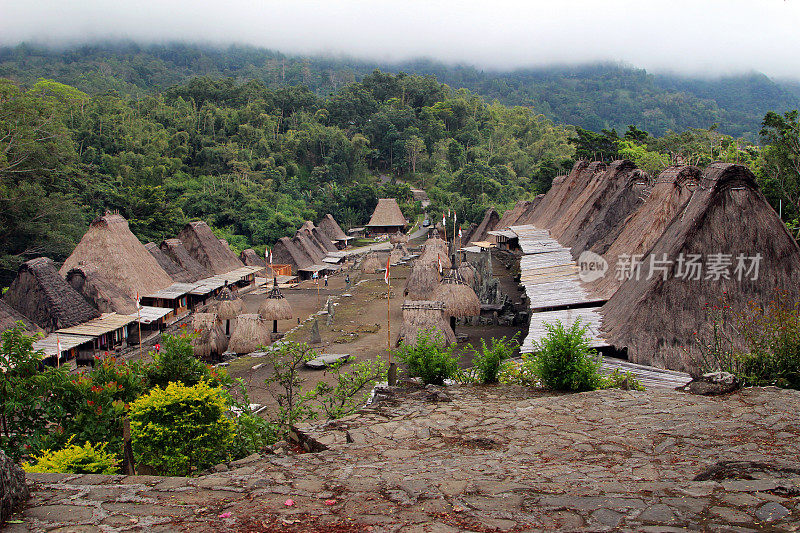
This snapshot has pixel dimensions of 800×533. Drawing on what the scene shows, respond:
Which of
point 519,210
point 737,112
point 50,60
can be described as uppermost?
point 50,60

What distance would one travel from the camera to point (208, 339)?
19062 millimetres

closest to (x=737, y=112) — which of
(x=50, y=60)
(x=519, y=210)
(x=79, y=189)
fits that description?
(x=519, y=210)

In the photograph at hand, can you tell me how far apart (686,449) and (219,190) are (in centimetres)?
4273

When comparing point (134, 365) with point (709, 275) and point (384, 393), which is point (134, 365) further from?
point (709, 275)

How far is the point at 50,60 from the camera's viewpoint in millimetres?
119250

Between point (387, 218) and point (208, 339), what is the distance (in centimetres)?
3166

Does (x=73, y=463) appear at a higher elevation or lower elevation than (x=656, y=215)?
lower

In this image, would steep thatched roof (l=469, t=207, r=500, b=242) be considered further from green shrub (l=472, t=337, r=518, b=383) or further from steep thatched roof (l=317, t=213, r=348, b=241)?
green shrub (l=472, t=337, r=518, b=383)

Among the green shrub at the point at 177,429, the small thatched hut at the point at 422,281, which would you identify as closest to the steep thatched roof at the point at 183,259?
the small thatched hut at the point at 422,281

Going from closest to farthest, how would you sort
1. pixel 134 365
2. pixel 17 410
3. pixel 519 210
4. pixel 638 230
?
pixel 17 410 < pixel 134 365 < pixel 638 230 < pixel 519 210

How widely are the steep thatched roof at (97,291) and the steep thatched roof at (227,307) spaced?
3.02m

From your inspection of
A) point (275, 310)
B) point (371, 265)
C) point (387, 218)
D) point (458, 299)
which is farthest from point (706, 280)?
point (387, 218)

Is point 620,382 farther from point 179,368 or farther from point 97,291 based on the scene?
point 97,291

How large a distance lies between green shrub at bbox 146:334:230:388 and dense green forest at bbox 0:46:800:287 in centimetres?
1432
